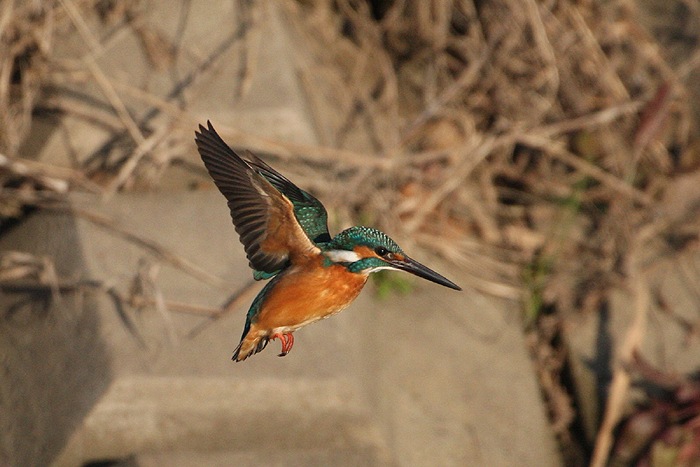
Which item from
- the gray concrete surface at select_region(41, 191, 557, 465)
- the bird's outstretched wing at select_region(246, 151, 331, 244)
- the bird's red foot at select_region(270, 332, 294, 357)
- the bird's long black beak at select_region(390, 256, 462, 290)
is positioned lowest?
the gray concrete surface at select_region(41, 191, 557, 465)

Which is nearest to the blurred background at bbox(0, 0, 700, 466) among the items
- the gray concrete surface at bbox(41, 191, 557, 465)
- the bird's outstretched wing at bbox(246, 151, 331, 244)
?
the gray concrete surface at bbox(41, 191, 557, 465)

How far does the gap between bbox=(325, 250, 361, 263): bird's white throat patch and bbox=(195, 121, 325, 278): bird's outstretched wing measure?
0.04 m

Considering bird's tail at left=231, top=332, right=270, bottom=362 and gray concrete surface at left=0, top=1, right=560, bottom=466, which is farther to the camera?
gray concrete surface at left=0, top=1, right=560, bottom=466

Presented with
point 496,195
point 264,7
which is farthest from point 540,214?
point 264,7

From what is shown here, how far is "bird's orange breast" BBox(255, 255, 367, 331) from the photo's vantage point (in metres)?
1.12

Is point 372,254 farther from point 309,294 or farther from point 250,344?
point 250,344

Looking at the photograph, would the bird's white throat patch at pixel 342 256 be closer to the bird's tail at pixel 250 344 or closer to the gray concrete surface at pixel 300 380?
the bird's tail at pixel 250 344

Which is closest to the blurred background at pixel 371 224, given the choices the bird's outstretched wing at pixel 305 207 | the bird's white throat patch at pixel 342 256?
the bird's outstretched wing at pixel 305 207

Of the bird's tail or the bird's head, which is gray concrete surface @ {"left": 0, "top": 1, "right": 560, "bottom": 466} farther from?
the bird's head

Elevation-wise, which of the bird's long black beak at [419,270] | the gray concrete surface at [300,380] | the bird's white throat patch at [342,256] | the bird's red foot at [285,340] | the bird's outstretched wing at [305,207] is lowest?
the gray concrete surface at [300,380]

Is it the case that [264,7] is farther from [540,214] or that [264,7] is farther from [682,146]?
[682,146]

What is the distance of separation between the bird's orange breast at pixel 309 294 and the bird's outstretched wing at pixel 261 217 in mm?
38

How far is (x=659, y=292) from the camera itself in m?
3.44

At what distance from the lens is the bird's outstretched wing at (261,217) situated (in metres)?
1.20
